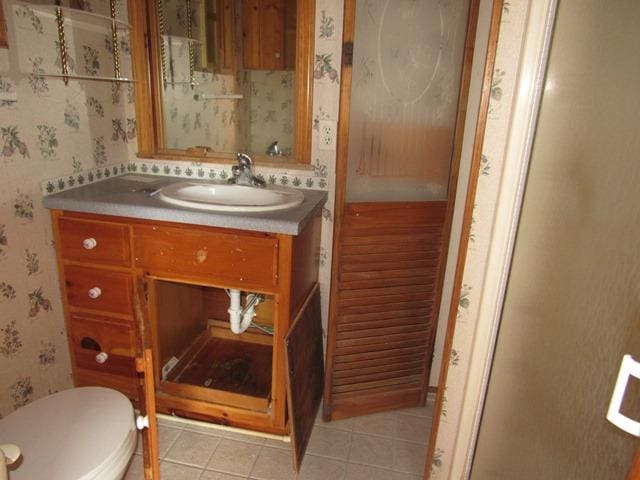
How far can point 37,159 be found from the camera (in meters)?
1.52

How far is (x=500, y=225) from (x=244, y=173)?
1.05m

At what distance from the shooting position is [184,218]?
143 cm

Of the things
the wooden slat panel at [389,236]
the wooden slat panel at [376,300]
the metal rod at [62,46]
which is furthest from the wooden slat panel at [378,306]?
the metal rod at [62,46]

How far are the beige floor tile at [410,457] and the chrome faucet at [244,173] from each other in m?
1.13

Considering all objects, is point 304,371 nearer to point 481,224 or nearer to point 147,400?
point 147,400

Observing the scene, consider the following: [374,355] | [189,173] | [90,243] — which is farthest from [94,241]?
[374,355]

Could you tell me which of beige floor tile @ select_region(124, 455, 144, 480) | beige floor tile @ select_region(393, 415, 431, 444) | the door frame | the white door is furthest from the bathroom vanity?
the white door

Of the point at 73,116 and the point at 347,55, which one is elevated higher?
the point at 347,55

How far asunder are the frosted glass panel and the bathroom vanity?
10.7 inches

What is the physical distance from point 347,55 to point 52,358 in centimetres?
152

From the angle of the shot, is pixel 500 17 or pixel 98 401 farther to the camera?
pixel 98 401

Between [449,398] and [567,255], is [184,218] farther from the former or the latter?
[567,255]

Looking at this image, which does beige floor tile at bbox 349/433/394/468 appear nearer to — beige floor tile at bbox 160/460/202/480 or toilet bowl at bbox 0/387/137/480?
beige floor tile at bbox 160/460/202/480

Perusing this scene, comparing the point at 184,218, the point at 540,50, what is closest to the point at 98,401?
the point at 184,218
